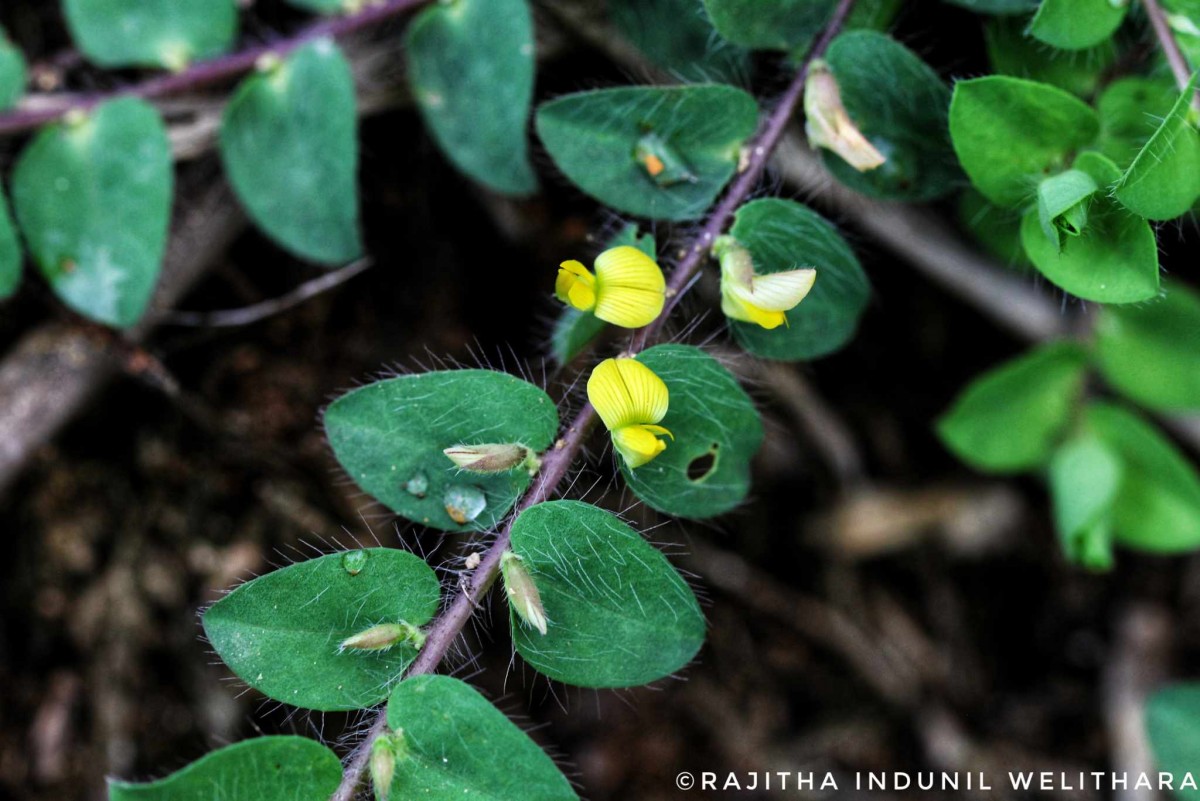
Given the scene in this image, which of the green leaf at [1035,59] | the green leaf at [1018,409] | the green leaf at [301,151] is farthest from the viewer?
the green leaf at [1018,409]

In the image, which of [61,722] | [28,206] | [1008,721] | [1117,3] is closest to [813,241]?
[1117,3]

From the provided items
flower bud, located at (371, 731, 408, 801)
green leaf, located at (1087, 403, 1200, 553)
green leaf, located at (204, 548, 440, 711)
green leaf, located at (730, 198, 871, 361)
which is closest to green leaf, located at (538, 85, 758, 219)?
green leaf, located at (730, 198, 871, 361)

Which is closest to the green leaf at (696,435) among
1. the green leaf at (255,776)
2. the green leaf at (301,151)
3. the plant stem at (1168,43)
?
the green leaf at (255,776)

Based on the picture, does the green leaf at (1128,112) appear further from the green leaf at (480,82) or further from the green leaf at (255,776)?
the green leaf at (255,776)

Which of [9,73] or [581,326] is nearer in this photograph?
[581,326]

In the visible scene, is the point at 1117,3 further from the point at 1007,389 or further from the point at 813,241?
the point at 1007,389

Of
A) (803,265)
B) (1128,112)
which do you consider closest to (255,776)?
(803,265)

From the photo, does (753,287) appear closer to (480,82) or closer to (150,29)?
(480,82)
